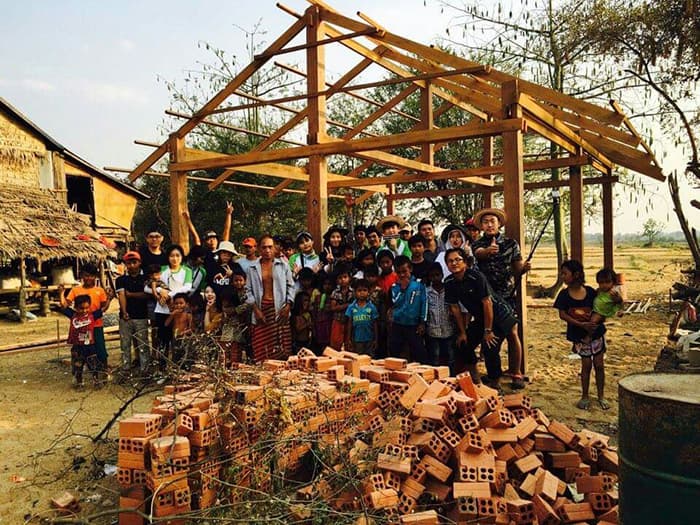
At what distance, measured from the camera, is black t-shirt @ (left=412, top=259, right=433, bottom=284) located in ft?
20.7

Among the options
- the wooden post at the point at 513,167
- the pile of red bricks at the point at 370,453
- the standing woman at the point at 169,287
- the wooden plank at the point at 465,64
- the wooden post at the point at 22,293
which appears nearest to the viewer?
the pile of red bricks at the point at 370,453

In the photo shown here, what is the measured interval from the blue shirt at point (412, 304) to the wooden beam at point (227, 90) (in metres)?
4.03

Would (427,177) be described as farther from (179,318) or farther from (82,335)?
(82,335)

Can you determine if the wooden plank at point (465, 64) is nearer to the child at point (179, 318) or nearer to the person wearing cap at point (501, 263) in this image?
the person wearing cap at point (501, 263)

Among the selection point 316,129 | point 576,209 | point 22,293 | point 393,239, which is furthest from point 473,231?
point 22,293

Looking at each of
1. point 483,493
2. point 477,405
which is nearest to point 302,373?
point 477,405

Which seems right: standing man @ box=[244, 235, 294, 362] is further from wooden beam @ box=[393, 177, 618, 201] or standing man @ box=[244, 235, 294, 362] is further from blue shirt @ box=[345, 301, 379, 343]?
wooden beam @ box=[393, 177, 618, 201]

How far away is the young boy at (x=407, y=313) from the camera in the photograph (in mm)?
6211

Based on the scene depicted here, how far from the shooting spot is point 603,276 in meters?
5.94

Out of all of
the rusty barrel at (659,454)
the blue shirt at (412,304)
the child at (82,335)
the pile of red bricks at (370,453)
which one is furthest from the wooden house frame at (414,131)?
the rusty barrel at (659,454)

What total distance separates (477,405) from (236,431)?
167 cm

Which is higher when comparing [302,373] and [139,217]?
[139,217]

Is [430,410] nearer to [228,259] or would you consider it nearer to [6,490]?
[6,490]

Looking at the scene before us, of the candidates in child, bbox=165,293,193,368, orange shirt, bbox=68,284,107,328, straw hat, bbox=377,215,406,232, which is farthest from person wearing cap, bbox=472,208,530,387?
orange shirt, bbox=68,284,107,328
